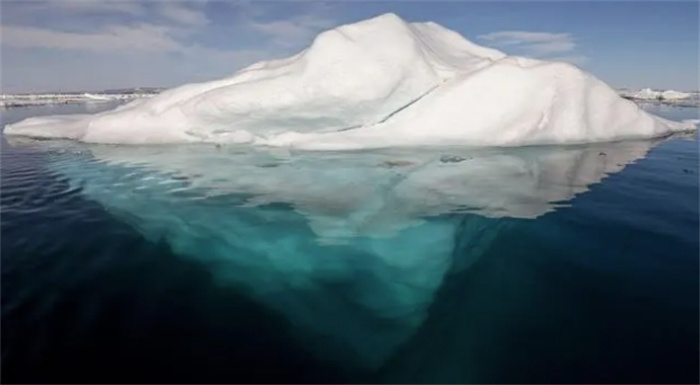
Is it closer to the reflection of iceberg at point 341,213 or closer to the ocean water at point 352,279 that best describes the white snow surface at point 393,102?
the reflection of iceberg at point 341,213

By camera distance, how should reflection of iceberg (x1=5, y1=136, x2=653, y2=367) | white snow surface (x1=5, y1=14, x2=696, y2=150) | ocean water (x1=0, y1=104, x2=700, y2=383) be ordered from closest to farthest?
1. ocean water (x1=0, y1=104, x2=700, y2=383)
2. reflection of iceberg (x1=5, y1=136, x2=653, y2=367)
3. white snow surface (x1=5, y1=14, x2=696, y2=150)

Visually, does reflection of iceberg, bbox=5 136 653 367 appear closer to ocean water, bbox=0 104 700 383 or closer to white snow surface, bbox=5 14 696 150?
ocean water, bbox=0 104 700 383

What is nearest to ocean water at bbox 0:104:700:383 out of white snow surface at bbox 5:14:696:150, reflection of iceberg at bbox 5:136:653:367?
reflection of iceberg at bbox 5:136:653:367

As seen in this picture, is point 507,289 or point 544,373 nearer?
point 544,373

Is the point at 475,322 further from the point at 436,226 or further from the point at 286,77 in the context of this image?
the point at 286,77

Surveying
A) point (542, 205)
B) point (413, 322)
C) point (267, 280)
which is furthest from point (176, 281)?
point (542, 205)

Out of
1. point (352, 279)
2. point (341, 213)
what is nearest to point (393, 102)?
point (341, 213)
